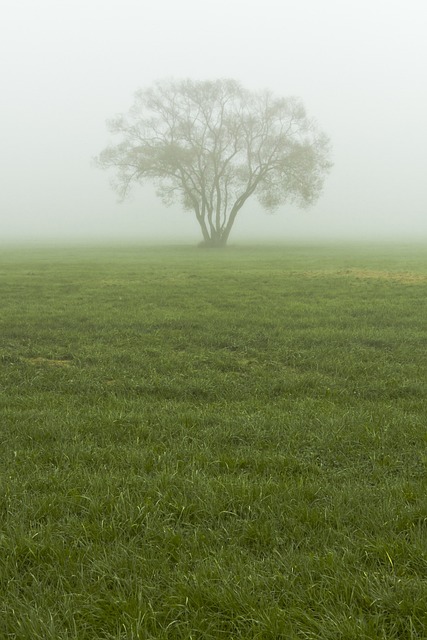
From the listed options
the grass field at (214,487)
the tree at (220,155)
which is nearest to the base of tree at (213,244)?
the tree at (220,155)

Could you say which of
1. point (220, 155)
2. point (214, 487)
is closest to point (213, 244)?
point (220, 155)

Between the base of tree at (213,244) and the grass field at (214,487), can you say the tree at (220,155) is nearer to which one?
the base of tree at (213,244)

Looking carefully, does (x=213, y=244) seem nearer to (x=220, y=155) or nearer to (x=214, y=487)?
(x=220, y=155)

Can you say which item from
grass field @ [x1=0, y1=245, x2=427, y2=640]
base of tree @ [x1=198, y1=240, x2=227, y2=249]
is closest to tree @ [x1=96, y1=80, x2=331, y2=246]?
base of tree @ [x1=198, y1=240, x2=227, y2=249]

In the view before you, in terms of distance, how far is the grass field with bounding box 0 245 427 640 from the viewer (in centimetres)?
321

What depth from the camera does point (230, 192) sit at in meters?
55.5

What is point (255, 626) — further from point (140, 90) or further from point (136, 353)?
point (140, 90)

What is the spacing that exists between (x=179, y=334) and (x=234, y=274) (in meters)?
13.4

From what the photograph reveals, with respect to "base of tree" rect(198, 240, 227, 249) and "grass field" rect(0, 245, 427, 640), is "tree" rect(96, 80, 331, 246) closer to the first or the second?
"base of tree" rect(198, 240, 227, 249)

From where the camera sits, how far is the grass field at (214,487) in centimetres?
321

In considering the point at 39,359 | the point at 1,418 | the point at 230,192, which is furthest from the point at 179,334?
the point at 230,192

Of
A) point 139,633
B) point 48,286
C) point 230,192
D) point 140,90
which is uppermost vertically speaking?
point 140,90

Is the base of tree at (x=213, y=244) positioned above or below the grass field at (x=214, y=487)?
above

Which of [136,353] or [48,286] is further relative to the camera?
[48,286]
